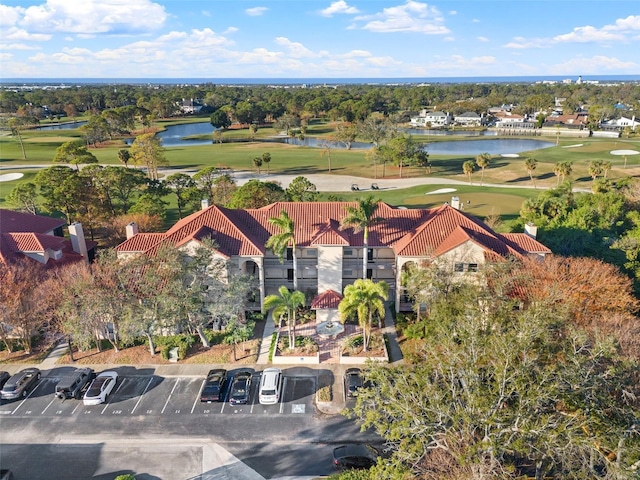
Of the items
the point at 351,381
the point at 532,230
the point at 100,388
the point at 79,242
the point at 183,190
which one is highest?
the point at 183,190

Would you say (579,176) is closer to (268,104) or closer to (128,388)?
(128,388)

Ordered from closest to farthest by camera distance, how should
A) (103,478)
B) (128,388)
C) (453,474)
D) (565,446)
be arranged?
(565,446) < (453,474) < (103,478) < (128,388)

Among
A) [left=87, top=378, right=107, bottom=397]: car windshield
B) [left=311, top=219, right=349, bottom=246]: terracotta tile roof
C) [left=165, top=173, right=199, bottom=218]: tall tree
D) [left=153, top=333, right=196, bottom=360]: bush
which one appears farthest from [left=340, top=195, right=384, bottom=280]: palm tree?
[left=165, top=173, right=199, bottom=218]: tall tree

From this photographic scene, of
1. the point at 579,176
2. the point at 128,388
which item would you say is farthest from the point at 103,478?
the point at 579,176

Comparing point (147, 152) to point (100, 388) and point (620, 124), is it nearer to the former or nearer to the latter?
point (100, 388)

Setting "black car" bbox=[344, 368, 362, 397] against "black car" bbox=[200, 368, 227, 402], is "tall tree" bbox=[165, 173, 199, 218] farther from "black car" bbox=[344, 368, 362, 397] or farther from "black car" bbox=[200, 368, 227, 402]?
"black car" bbox=[344, 368, 362, 397]

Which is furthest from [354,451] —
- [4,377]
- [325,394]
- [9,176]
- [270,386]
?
[9,176]
